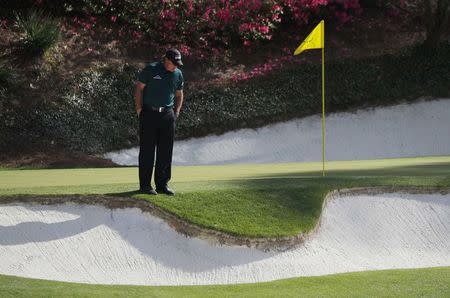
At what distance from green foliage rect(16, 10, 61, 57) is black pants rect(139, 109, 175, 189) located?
13110mm

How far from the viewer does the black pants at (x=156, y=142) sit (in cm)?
1131

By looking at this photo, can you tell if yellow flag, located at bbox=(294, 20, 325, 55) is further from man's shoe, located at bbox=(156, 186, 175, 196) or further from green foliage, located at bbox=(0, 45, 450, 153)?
green foliage, located at bbox=(0, 45, 450, 153)

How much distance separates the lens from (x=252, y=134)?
77.4 ft

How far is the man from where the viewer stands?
11.2 metres

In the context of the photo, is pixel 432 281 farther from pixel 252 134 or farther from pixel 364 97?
pixel 364 97

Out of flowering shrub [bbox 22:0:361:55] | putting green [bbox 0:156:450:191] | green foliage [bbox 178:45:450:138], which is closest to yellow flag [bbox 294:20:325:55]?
putting green [bbox 0:156:450:191]

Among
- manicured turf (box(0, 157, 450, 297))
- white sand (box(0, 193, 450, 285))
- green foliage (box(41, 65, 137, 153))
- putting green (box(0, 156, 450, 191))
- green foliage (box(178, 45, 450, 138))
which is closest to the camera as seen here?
manicured turf (box(0, 157, 450, 297))

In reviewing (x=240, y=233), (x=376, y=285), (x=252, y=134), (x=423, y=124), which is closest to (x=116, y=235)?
(x=240, y=233)

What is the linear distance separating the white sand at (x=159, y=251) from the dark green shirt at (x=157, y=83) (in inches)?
52.9

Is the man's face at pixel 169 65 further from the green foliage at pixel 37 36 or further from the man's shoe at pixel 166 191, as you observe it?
the green foliage at pixel 37 36

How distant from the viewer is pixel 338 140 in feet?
77.3

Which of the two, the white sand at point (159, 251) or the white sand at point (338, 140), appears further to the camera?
the white sand at point (338, 140)

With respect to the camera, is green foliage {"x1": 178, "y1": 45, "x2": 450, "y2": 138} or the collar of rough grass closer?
the collar of rough grass

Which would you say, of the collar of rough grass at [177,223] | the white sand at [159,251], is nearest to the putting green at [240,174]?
the collar of rough grass at [177,223]
